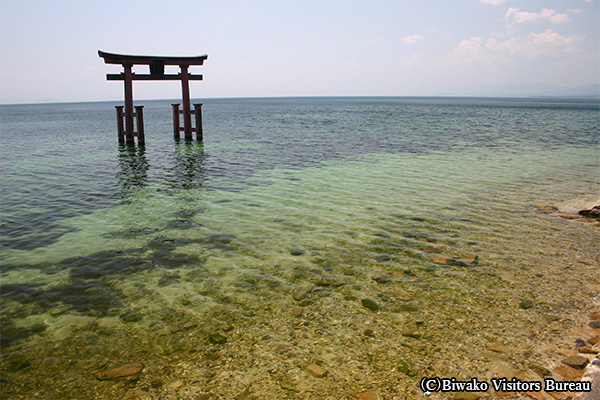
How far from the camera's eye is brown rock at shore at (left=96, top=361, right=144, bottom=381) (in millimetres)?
4250

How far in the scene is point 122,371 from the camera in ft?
14.2

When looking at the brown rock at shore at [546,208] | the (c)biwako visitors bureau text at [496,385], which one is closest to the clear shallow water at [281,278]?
the (c)biwako visitors bureau text at [496,385]

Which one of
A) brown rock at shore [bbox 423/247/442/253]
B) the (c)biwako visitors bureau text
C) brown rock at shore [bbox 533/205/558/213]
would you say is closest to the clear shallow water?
brown rock at shore [bbox 423/247/442/253]

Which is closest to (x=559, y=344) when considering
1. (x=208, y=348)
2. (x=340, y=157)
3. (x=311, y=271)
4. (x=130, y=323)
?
(x=311, y=271)

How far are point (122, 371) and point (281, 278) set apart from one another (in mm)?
2950

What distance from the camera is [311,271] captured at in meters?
6.91

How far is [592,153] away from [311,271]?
23.5 meters

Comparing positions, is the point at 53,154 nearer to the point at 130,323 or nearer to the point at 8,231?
the point at 8,231

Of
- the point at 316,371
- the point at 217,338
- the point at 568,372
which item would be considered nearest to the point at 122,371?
the point at 217,338

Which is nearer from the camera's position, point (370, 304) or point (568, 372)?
point (568, 372)

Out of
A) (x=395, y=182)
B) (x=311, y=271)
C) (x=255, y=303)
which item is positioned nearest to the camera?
(x=255, y=303)

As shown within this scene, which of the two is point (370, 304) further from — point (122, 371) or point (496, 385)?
point (122, 371)

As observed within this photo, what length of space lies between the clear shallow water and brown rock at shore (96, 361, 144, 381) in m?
0.12

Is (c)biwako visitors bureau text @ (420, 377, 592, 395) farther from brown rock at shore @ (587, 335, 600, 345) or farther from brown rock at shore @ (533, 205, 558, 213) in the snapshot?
brown rock at shore @ (533, 205, 558, 213)
